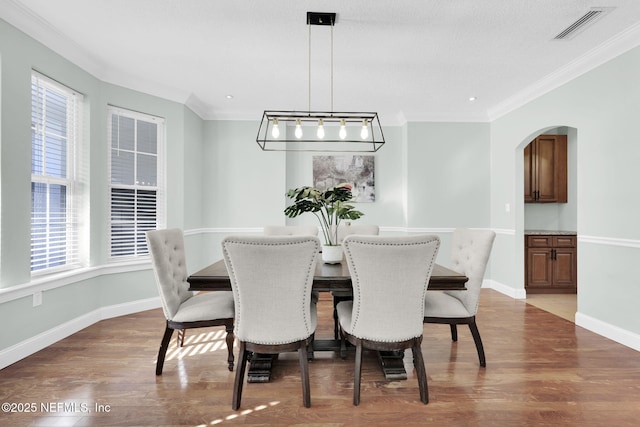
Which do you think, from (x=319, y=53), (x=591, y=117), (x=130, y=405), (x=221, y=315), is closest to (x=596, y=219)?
(x=591, y=117)

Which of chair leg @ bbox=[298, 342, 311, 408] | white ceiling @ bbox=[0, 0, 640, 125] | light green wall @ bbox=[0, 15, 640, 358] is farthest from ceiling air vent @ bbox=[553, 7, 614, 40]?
chair leg @ bbox=[298, 342, 311, 408]

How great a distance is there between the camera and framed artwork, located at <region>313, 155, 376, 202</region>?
5.04 metres

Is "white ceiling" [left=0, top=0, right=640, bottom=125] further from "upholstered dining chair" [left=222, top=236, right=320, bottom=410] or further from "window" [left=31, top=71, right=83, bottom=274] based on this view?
"upholstered dining chair" [left=222, top=236, right=320, bottom=410]

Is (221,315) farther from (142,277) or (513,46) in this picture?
(513,46)

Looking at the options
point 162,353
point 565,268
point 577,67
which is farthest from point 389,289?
point 565,268

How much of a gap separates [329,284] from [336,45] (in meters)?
2.13

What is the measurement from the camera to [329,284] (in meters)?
2.00

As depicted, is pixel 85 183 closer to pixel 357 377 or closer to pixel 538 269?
pixel 357 377

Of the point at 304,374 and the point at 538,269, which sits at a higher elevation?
the point at 538,269

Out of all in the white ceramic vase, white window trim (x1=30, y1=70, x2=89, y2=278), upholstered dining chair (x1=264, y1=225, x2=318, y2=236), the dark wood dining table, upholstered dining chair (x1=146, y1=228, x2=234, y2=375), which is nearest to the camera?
the dark wood dining table

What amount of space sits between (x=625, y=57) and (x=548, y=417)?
118 inches

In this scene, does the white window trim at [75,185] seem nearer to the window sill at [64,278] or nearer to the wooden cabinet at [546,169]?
the window sill at [64,278]

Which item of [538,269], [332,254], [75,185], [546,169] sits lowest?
[538,269]

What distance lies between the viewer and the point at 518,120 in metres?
4.24
